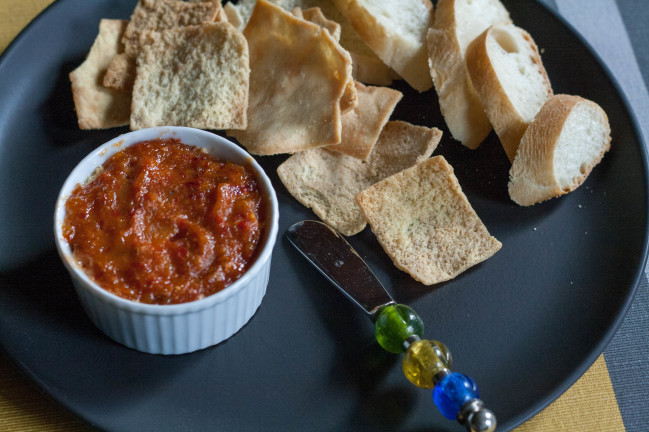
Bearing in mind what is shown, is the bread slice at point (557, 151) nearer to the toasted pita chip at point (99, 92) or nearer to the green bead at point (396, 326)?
the green bead at point (396, 326)

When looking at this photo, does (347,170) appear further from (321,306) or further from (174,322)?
(174,322)

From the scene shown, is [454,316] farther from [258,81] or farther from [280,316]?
[258,81]

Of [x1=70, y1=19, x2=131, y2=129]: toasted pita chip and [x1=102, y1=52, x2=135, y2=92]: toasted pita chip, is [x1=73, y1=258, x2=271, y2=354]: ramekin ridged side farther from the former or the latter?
[x1=102, y1=52, x2=135, y2=92]: toasted pita chip

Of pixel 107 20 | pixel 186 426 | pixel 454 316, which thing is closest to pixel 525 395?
pixel 454 316

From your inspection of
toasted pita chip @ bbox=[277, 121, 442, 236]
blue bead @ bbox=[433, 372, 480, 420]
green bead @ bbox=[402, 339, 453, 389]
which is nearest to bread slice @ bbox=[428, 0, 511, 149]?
toasted pita chip @ bbox=[277, 121, 442, 236]

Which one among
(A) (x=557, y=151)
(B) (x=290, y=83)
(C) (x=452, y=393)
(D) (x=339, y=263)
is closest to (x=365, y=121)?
(B) (x=290, y=83)

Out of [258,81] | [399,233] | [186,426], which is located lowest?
[186,426]
